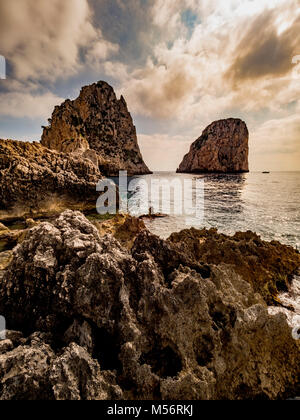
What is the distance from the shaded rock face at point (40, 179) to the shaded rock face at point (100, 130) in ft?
121

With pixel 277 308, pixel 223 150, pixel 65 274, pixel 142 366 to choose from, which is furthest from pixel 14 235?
pixel 223 150

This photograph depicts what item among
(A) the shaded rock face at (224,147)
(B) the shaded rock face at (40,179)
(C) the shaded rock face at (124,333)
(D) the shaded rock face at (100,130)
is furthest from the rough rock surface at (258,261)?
(A) the shaded rock face at (224,147)

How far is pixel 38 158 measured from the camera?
18.3 meters

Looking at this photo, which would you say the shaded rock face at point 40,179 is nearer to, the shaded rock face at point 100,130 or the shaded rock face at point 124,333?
the shaded rock face at point 124,333

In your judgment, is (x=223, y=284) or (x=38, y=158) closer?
(x=223, y=284)

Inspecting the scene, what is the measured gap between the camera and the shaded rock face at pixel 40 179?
52.6 ft

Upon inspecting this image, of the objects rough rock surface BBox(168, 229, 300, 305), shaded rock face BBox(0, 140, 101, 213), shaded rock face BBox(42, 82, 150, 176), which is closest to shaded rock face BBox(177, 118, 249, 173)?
shaded rock face BBox(42, 82, 150, 176)

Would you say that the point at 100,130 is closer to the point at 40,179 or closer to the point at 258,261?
the point at 40,179

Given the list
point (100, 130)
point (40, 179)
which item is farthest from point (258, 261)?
point (100, 130)

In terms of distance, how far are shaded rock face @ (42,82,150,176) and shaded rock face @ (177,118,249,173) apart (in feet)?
151

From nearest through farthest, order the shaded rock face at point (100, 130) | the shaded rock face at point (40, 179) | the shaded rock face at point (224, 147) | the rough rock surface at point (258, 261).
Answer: the rough rock surface at point (258, 261), the shaded rock face at point (40, 179), the shaded rock face at point (100, 130), the shaded rock face at point (224, 147)

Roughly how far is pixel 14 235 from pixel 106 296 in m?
9.70

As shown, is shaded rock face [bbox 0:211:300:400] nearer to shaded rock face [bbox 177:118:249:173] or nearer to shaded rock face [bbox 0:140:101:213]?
shaded rock face [bbox 0:140:101:213]

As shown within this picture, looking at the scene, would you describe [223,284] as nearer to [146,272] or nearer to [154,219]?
[146,272]
